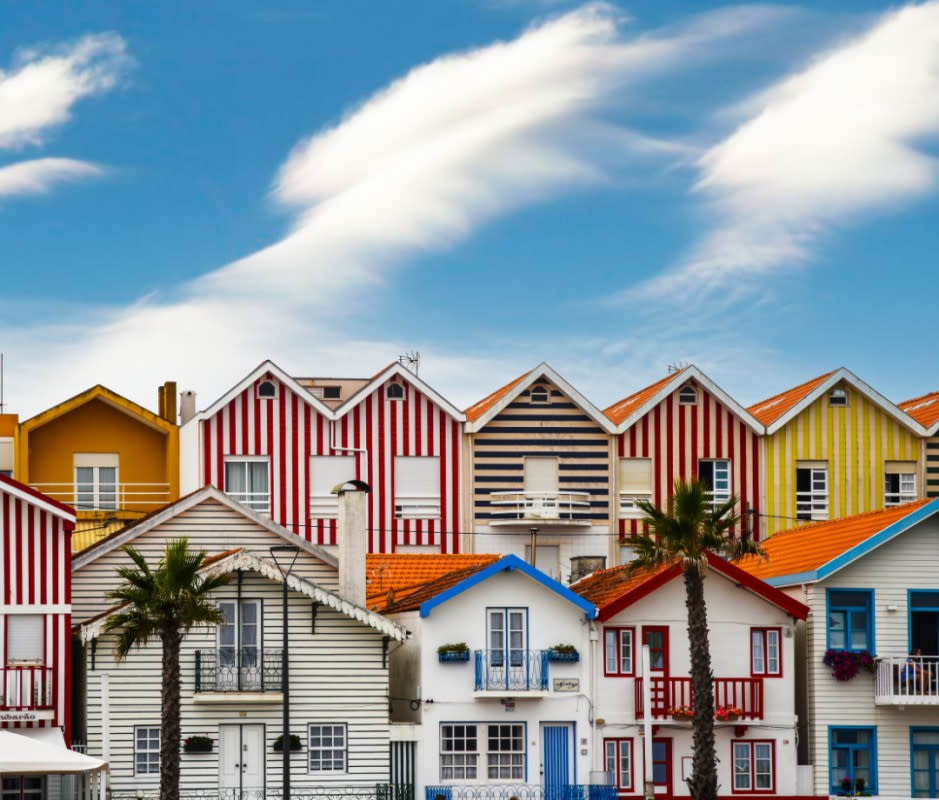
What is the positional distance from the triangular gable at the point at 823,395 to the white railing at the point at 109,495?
72.0 ft

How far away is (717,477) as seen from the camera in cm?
6531

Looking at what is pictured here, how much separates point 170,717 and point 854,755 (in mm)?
18831

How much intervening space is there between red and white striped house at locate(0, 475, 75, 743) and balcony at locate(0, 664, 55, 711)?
24 mm

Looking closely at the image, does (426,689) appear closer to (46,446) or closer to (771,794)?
(771,794)

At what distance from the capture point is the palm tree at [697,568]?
43.2 m

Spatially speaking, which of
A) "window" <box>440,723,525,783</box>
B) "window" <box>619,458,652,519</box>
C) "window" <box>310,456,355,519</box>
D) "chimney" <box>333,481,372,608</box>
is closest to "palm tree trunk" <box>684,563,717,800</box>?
"window" <box>440,723,525,783</box>

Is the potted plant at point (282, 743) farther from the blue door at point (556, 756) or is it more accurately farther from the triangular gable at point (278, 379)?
the triangular gable at point (278, 379)

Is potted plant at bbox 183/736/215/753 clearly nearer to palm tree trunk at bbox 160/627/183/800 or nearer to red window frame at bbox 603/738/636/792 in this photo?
palm tree trunk at bbox 160/627/183/800

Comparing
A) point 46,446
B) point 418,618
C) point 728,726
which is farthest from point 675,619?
point 46,446

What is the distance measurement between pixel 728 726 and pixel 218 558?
45.3 ft

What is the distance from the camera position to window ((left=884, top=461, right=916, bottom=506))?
66.1m

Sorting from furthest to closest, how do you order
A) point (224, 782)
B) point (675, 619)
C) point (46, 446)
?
point (46, 446)
point (675, 619)
point (224, 782)

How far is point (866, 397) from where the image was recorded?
65.7 meters

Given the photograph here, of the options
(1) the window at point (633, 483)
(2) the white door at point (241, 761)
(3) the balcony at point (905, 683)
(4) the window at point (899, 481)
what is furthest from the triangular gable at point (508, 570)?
(4) the window at point (899, 481)
